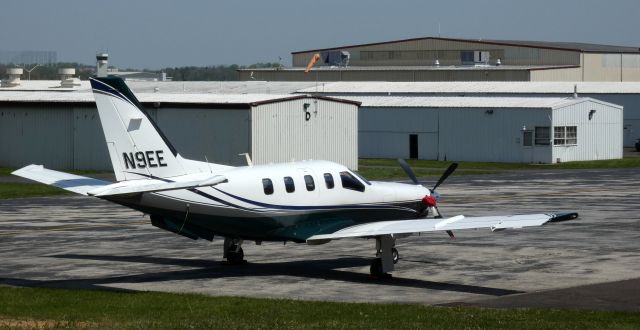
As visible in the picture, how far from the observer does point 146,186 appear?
2623cm

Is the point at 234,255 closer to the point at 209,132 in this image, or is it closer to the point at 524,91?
the point at 209,132

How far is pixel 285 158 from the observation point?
7062 cm

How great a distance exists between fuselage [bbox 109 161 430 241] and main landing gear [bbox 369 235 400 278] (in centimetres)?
156

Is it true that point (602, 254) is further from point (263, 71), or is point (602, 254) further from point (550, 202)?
point (263, 71)

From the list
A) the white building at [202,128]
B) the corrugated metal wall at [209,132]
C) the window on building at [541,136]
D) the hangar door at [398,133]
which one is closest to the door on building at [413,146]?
the hangar door at [398,133]

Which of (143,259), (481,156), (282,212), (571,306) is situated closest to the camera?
(571,306)

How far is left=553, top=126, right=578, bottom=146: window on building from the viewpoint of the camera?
82.6m

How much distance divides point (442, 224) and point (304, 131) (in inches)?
1761

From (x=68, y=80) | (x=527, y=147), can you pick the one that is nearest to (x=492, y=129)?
(x=527, y=147)

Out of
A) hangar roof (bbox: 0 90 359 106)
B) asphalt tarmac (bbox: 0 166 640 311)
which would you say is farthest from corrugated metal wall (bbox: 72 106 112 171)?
asphalt tarmac (bbox: 0 166 640 311)

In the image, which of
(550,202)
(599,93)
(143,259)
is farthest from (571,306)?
(599,93)

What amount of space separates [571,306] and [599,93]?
263 ft

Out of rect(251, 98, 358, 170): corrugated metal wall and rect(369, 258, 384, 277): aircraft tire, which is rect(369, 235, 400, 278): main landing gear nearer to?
rect(369, 258, 384, 277): aircraft tire

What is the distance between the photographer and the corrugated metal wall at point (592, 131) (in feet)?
273
